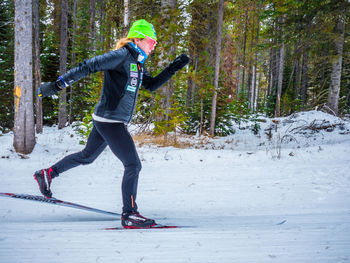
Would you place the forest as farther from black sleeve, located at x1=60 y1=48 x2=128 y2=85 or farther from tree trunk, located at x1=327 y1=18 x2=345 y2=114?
black sleeve, located at x1=60 y1=48 x2=128 y2=85

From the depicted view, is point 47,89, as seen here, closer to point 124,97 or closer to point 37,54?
point 124,97

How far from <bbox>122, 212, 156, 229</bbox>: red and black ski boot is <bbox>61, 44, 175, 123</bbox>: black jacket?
1051 mm

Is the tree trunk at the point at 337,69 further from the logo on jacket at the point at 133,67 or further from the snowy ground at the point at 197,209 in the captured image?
the logo on jacket at the point at 133,67

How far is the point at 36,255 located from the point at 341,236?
2845 mm

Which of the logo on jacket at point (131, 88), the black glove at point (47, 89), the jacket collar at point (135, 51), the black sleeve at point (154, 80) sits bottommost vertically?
the black glove at point (47, 89)

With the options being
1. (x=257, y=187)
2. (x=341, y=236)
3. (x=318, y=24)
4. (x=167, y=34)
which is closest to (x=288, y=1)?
(x=318, y=24)

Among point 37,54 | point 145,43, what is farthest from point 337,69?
point 37,54

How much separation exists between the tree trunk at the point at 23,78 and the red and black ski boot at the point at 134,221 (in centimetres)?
504

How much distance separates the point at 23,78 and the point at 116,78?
4.97m

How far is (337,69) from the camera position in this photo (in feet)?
32.4

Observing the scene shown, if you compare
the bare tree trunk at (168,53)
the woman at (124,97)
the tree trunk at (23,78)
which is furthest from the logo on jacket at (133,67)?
the tree trunk at (23,78)

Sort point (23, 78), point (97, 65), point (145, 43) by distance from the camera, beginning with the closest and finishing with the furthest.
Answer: point (97, 65)
point (145, 43)
point (23, 78)

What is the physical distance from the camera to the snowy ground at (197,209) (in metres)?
1.96

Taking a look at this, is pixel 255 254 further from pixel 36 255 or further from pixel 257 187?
pixel 257 187
